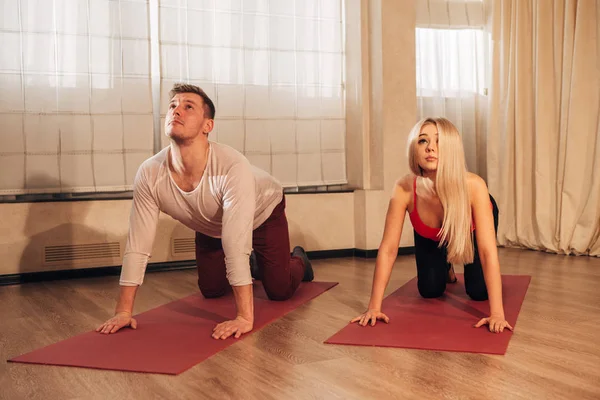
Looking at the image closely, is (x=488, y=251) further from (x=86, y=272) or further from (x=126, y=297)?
(x=86, y=272)

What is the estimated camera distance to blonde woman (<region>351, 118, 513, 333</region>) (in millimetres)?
2330

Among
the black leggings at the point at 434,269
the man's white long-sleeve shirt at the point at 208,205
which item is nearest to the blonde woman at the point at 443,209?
the black leggings at the point at 434,269

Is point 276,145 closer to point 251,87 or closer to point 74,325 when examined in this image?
point 251,87

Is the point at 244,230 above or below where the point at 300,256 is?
above

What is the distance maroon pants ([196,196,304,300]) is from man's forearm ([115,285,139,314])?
63 cm

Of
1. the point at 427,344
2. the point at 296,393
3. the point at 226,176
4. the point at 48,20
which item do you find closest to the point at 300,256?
the point at 226,176

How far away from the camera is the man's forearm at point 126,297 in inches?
92.5

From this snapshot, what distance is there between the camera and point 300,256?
3.41m

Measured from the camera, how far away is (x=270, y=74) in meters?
4.38

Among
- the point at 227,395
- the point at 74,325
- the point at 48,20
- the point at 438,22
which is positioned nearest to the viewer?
the point at 227,395

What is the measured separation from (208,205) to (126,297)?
45 cm

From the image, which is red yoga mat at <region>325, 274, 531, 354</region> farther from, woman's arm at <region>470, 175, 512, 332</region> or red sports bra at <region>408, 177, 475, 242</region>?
red sports bra at <region>408, 177, 475, 242</region>

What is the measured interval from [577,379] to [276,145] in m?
2.93

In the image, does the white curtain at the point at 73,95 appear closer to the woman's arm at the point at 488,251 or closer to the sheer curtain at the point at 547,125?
the woman's arm at the point at 488,251
